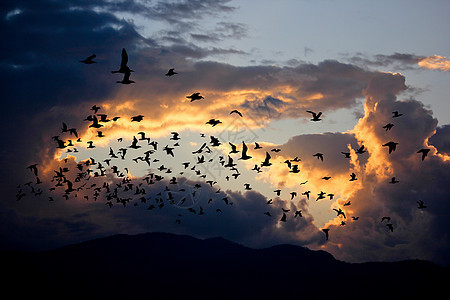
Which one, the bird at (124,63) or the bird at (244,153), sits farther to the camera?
the bird at (244,153)

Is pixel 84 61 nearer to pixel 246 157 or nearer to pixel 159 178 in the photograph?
pixel 246 157

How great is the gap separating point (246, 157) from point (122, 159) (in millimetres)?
19390

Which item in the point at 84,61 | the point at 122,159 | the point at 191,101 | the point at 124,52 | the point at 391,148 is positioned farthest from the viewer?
the point at 122,159

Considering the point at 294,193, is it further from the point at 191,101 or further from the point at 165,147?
the point at 191,101

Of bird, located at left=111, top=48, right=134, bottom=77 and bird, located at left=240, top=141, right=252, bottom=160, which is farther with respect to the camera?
bird, located at left=240, top=141, right=252, bottom=160

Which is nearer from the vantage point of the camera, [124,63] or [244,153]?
[124,63]

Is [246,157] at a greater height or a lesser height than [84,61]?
lesser

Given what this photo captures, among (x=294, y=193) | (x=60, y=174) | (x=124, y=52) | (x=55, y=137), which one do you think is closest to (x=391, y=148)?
(x=294, y=193)

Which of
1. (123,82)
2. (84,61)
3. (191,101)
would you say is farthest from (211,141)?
(84,61)

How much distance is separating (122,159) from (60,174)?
12430 millimetres

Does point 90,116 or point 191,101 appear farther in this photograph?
point 90,116

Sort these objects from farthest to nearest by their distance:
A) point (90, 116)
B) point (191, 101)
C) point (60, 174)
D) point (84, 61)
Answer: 1. point (60, 174)
2. point (90, 116)
3. point (191, 101)
4. point (84, 61)

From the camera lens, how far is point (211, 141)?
52.0 metres

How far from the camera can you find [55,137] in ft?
176
